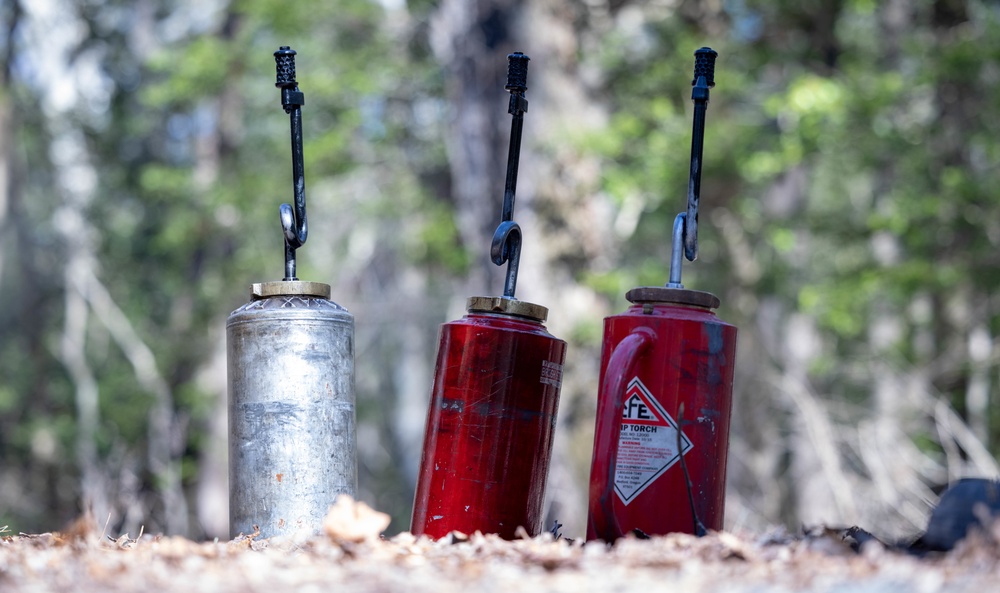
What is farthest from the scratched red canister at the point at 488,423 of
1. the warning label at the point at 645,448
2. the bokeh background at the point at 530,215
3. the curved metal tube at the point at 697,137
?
the bokeh background at the point at 530,215

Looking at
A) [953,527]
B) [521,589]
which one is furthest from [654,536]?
[521,589]

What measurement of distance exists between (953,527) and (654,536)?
2.50 ft

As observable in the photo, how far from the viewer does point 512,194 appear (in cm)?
364

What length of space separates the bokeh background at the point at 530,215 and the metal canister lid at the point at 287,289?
286cm

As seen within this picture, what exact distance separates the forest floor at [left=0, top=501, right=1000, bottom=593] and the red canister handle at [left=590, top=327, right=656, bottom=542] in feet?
0.75

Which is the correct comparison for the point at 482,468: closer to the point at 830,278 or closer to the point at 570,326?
the point at 570,326

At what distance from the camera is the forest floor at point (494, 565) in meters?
2.22

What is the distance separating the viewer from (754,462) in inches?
480

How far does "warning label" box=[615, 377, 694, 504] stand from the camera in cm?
323

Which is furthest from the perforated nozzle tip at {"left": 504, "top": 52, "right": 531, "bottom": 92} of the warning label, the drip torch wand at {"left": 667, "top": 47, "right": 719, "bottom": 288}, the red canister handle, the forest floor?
the forest floor

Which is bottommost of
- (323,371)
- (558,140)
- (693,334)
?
(323,371)

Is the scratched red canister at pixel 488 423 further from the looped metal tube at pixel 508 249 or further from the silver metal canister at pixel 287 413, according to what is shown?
the silver metal canister at pixel 287 413

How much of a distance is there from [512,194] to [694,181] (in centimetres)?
58

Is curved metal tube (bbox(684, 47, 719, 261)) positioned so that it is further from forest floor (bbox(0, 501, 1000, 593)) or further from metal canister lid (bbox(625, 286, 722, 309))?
forest floor (bbox(0, 501, 1000, 593))
